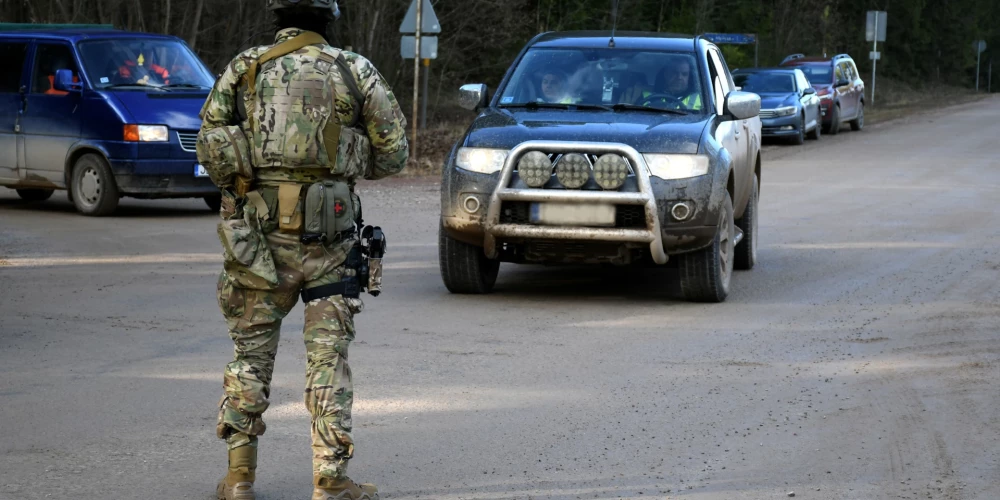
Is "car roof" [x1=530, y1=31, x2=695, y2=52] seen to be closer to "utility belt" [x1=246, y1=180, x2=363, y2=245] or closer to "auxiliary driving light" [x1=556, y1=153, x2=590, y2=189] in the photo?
"auxiliary driving light" [x1=556, y1=153, x2=590, y2=189]

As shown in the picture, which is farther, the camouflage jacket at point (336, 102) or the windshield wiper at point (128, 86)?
the windshield wiper at point (128, 86)

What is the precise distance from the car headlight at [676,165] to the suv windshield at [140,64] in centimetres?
735

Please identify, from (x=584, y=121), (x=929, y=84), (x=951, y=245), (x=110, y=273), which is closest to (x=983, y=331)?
(x=584, y=121)

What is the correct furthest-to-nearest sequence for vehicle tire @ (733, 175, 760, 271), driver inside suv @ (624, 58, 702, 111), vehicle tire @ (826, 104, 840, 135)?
1. vehicle tire @ (826, 104, 840, 135)
2. vehicle tire @ (733, 175, 760, 271)
3. driver inside suv @ (624, 58, 702, 111)

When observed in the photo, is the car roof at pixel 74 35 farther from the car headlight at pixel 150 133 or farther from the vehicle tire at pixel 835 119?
the vehicle tire at pixel 835 119

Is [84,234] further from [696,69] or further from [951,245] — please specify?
[951,245]

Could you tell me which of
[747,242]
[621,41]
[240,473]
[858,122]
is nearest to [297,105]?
[240,473]

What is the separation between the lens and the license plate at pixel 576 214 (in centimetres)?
894

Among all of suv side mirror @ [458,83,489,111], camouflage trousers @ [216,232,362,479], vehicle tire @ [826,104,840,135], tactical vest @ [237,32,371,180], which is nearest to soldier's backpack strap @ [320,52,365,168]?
tactical vest @ [237,32,371,180]

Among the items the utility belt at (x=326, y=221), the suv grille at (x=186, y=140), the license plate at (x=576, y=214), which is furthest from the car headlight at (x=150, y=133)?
the utility belt at (x=326, y=221)

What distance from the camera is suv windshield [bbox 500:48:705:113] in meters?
9.98

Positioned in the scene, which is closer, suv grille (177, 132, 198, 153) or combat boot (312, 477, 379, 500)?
combat boot (312, 477, 379, 500)

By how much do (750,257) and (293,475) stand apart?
21.5ft

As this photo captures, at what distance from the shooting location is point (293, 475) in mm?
5277
